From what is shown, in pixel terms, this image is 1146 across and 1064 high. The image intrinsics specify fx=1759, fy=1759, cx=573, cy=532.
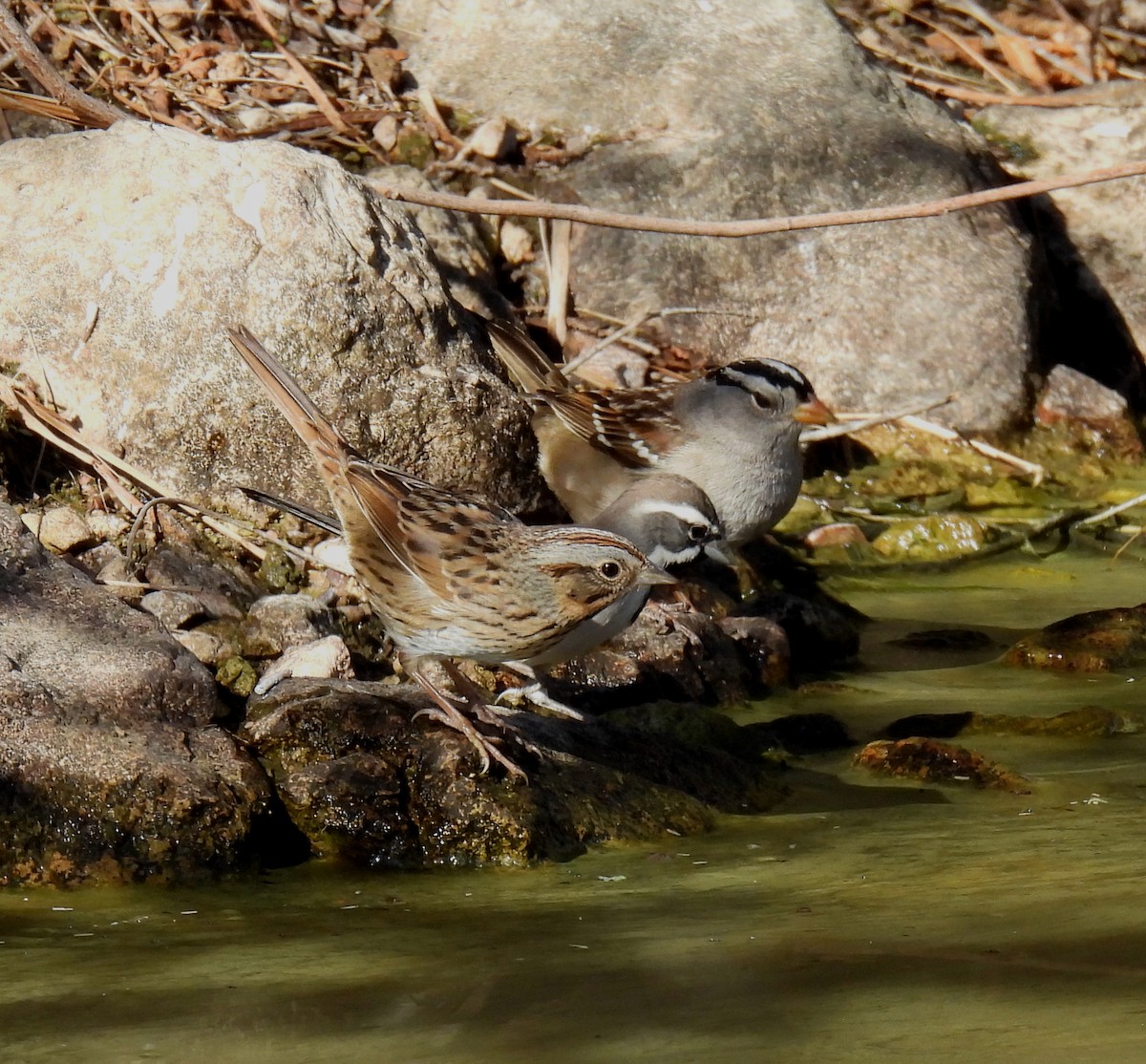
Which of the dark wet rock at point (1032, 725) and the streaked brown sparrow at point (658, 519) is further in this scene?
the streaked brown sparrow at point (658, 519)

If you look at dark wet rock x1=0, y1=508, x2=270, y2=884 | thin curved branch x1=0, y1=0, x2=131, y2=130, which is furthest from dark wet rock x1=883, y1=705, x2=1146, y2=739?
thin curved branch x1=0, y1=0, x2=131, y2=130

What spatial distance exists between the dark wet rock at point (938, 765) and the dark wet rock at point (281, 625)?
1888mm

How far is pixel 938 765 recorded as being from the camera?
523cm

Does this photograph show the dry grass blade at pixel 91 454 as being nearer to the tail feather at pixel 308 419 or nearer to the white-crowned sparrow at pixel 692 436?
the tail feather at pixel 308 419

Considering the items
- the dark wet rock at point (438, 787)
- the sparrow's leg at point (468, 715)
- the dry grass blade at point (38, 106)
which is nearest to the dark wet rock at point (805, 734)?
the dark wet rock at point (438, 787)

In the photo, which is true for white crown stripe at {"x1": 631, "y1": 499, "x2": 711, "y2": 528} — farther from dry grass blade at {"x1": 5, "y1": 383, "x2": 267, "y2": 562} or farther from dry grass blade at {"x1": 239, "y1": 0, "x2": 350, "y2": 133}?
dry grass blade at {"x1": 239, "y1": 0, "x2": 350, "y2": 133}

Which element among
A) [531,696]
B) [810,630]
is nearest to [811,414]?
[810,630]

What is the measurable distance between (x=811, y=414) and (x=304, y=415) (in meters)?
2.70

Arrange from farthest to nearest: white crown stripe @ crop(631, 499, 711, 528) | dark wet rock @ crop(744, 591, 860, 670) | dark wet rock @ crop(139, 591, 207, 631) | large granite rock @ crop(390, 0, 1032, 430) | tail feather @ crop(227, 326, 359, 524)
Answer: large granite rock @ crop(390, 0, 1032, 430), dark wet rock @ crop(744, 591, 860, 670), white crown stripe @ crop(631, 499, 711, 528), dark wet rock @ crop(139, 591, 207, 631), tail feather @ crop(227, 326, 359, 524)

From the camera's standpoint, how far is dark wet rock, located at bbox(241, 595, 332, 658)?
230 inches

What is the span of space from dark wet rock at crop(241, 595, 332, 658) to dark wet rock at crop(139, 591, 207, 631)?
17cm

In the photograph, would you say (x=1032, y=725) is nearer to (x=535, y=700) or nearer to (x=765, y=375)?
(x=535, y=700)

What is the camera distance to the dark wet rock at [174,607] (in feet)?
19.0

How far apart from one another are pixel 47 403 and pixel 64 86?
157 centimetres
